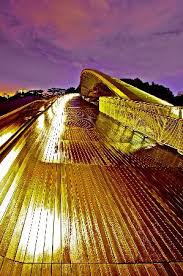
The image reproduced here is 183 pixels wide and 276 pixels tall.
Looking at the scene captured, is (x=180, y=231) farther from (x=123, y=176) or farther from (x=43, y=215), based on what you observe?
(x=123, y=176)

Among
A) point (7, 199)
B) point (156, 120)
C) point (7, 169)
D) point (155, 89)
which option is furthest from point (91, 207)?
point (155, 89)

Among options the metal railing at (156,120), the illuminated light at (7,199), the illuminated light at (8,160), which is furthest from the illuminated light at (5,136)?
the metal railing at (156,120)

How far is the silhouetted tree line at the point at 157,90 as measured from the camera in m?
47.2

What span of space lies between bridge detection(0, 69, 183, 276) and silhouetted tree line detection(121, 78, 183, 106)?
4125 centimetres

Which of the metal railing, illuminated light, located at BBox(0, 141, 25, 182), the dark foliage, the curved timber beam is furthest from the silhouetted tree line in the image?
illuminated light, located at BBox(0, 141, 25, 182)

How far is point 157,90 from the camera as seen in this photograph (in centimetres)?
5006

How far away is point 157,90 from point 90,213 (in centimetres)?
4896

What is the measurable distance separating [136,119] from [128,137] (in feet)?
3.70

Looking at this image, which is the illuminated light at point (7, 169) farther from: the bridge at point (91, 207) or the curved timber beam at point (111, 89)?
the curved timber beam at point (111, 89)

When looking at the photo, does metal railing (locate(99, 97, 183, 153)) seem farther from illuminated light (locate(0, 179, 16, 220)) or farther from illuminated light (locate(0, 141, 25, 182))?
illuminated light (locate(0, 179, 16, 220))

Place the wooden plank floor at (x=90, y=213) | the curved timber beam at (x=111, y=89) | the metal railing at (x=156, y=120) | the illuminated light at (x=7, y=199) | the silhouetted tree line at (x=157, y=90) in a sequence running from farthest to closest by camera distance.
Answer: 1. the silhouetted tree line at (x=157, y=90)
2. the curved timber beam at (x=111, y=89)
3. the metal railing at (x=156, y=120)
4. the illuminated light at (x=7, y=199)
5. the wooden plank floor at (x=90, y=213)

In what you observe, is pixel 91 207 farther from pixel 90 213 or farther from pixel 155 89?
pixel 155 89

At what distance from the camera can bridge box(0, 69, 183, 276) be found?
254 centimetres

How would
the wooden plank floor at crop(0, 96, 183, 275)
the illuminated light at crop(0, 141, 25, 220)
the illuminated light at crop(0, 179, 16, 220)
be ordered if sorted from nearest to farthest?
the wooden plank floor at crop(0, 96, 183, 275) < the illuminated light at crop(0, 179, 16, 220) < the illuminated light at crop(0, 141, 25, 220)
